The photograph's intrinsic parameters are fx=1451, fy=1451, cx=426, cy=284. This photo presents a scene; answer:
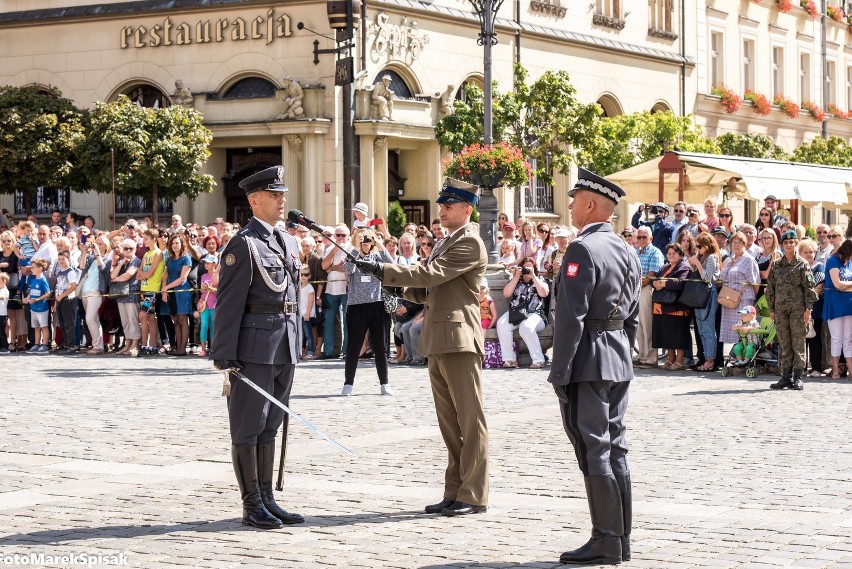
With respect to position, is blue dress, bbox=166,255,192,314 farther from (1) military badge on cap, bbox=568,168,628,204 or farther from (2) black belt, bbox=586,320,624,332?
(2) black belt, bbox=586,320,624,332

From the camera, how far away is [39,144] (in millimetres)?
33562

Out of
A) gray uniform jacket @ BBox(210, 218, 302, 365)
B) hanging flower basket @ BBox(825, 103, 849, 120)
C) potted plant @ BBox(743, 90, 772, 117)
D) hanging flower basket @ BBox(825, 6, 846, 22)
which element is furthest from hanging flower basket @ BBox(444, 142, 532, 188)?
hanging flower basket @ BBox(825, 6, 846, 22)

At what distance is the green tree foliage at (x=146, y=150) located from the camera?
32125mm

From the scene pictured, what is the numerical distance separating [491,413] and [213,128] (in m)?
22.5

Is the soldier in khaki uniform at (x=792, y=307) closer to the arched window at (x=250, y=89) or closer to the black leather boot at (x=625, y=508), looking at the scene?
the black leather boot at (x=625, y=508)

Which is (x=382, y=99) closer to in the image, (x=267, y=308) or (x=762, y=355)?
(x=762, y=355)

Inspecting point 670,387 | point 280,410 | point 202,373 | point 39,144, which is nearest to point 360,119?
point 39,144

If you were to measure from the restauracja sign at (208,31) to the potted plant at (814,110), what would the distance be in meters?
28.7

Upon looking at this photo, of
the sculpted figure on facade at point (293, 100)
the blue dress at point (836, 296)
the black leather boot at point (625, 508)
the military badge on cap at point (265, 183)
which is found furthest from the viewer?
the sculpted figure on facade at point (293, 100)

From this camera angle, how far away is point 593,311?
7488 mm

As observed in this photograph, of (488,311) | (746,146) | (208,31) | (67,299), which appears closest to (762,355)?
(488,311)

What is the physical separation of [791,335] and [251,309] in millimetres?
9382

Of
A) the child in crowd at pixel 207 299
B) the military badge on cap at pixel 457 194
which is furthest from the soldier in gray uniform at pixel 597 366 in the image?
the child in crowd at pixel 207 299

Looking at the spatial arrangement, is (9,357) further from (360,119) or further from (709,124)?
(709,124)
